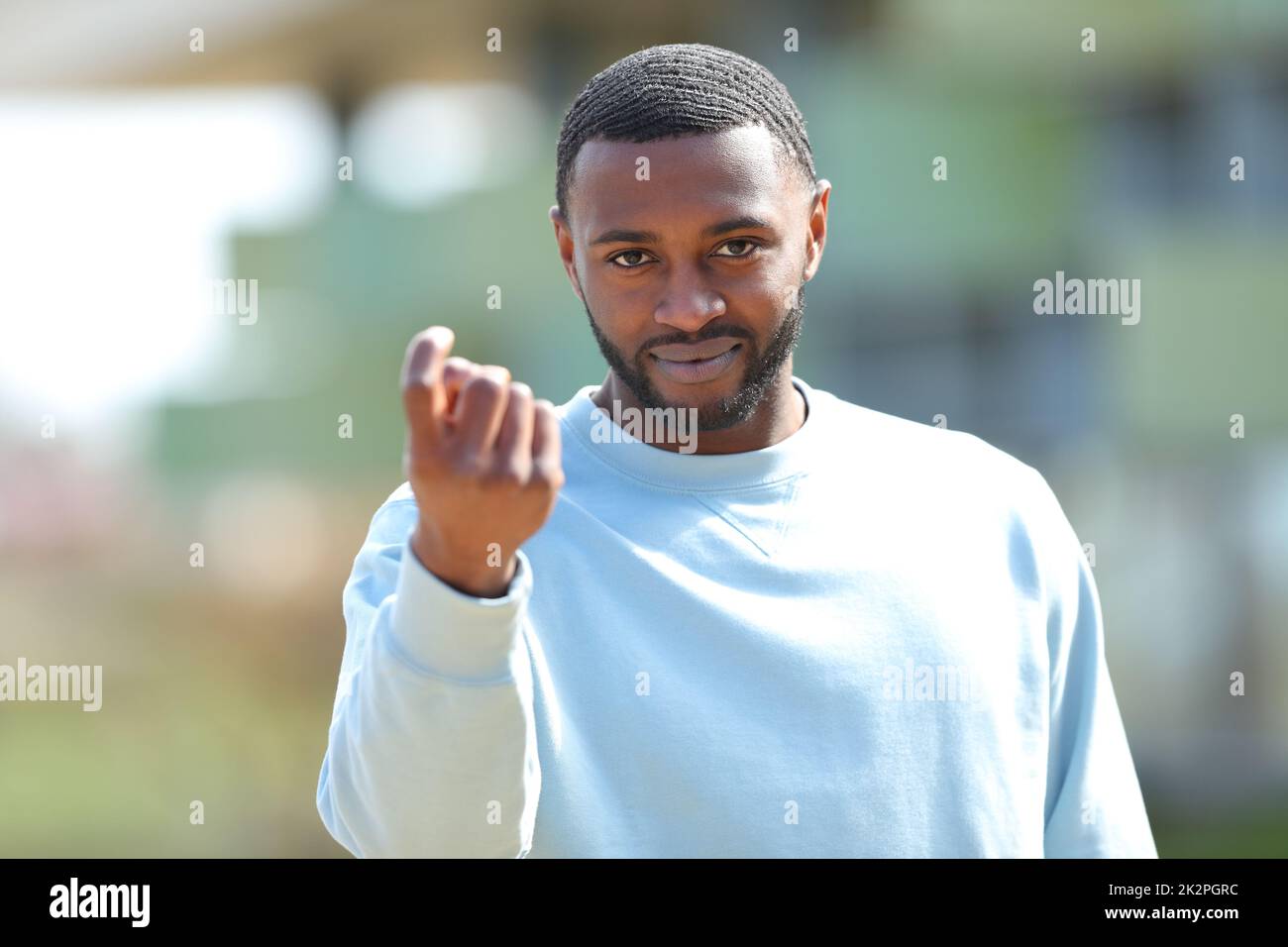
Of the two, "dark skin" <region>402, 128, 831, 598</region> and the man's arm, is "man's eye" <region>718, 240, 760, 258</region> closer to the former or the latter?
"dark skin" <region>402, 128, 831, 598</region>

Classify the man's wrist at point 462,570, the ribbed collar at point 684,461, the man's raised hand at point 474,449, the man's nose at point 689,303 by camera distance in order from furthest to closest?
the ribbed collar at point 684,461
the man's nose at point 689,303
the man's wrist at point 462,570
the man's raised hand at point 474,449

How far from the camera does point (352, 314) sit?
13078 mm

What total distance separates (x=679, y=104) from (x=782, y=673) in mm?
848

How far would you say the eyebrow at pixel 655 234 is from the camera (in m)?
2.42

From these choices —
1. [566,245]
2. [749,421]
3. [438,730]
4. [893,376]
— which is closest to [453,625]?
[438,730]

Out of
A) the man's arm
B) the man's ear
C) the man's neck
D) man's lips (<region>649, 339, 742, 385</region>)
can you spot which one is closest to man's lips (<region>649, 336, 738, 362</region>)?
man's lips (<region>649, 339, 742, 385</region>)

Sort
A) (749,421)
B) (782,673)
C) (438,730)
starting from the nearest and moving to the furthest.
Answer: (438,730), (782,673), (749,421)

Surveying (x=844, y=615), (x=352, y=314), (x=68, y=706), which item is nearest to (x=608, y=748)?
(x=844, y=615)

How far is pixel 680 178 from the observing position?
2.44 m

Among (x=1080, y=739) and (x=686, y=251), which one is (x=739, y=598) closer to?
(x=686, y=251)

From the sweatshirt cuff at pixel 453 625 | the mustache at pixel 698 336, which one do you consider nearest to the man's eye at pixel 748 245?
the mustache at pixel 698 336

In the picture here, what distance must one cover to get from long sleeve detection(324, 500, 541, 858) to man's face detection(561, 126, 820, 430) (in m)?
0.59

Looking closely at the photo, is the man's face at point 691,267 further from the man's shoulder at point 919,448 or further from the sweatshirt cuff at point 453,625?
the sweatshirt cuff at point 453,625

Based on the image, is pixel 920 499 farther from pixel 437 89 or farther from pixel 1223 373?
pixel 437 89
